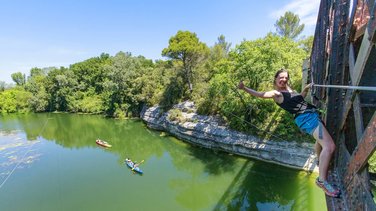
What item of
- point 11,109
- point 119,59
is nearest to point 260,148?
point 119,59

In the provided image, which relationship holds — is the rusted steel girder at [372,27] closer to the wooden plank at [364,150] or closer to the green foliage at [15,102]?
the wooden plank at [364,150]

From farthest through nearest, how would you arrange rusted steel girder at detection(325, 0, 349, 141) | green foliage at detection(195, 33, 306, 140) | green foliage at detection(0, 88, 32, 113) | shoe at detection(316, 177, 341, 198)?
green foliage at detection(0, 88, 32, 113), green foliage at detection(195, 33, 306, 140), rusted steel girder at detection(325, 0, 349, 141), shoe at detection(316, 177, 341, 198)

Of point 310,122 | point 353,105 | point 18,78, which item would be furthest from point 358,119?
point 18,78

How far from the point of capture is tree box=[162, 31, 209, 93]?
2252 cm

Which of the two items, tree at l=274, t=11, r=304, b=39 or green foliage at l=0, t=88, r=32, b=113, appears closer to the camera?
tree at l=274, t=11, r=304, b=39

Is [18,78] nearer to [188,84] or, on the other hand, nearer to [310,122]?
[188,84]

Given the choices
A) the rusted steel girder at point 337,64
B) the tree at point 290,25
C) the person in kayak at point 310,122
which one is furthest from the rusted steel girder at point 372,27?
the tree at point 290,25

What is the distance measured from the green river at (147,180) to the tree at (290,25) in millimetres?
16475

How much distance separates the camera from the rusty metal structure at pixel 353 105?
1.53m

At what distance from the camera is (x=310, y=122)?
100 inches

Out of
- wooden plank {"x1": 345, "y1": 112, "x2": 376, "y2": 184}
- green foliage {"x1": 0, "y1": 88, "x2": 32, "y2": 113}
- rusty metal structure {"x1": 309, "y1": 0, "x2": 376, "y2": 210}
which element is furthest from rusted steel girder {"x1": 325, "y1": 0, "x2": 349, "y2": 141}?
green foliage {"x1": 0, "y1": 88, "x2": 32, "y2": 113}

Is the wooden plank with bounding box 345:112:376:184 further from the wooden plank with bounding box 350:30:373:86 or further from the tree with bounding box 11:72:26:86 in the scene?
the tree with bounding box 11:72:26:86

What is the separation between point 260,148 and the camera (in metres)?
14.1

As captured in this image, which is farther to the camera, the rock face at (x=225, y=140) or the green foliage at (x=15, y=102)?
the green foliage at (x=15, y=102)
